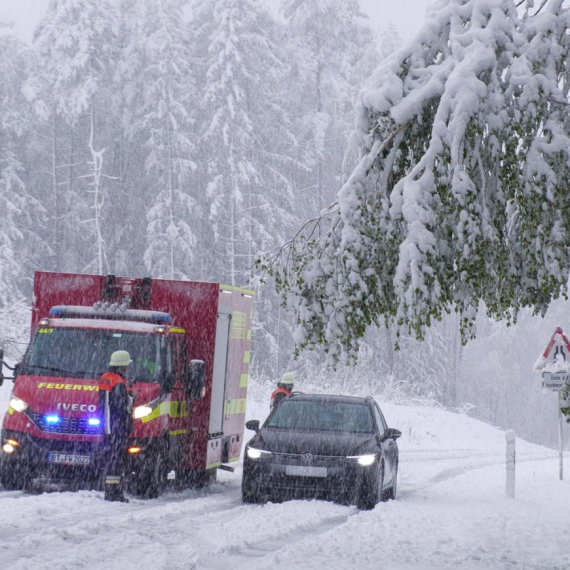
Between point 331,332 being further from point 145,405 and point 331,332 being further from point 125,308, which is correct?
point 125,308

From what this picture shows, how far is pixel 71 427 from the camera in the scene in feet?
40.6

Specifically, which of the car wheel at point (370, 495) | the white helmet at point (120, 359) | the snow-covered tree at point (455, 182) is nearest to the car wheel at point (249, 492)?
the car wheel at point (370, 495)

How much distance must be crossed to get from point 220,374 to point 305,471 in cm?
239

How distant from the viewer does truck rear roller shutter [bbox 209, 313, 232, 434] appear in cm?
1417

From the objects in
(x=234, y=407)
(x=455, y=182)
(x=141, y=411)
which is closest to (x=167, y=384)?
(x=141, y=411)

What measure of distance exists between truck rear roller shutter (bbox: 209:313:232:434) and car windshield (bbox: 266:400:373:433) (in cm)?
82

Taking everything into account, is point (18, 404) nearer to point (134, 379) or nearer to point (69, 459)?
point (69, 459)

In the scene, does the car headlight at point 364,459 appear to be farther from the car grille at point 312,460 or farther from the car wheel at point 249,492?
the car wheel at point 249,492

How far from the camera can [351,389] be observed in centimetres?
3641

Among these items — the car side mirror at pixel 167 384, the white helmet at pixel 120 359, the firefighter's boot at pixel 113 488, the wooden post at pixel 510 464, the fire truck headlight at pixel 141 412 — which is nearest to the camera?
the firefighter's boot at pixel 113 488

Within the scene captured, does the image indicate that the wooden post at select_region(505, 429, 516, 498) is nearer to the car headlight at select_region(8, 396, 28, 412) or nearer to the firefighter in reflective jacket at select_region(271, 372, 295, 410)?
the firefighter in reflective jacket at select_region(271, 372, 295, 410)

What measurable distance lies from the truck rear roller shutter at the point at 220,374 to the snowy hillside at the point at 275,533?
99 centimetres

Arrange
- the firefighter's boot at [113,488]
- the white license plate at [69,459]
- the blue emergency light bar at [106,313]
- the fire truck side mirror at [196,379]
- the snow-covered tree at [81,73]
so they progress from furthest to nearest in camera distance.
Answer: the snow-covered tree at [81,73]
the blue emergency light bar at [106,313]
the fire truck side mirror at [196,379]
the white license plate at [69,459]
the firefighter's boot at [113,488]

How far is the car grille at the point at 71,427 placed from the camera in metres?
12.3
